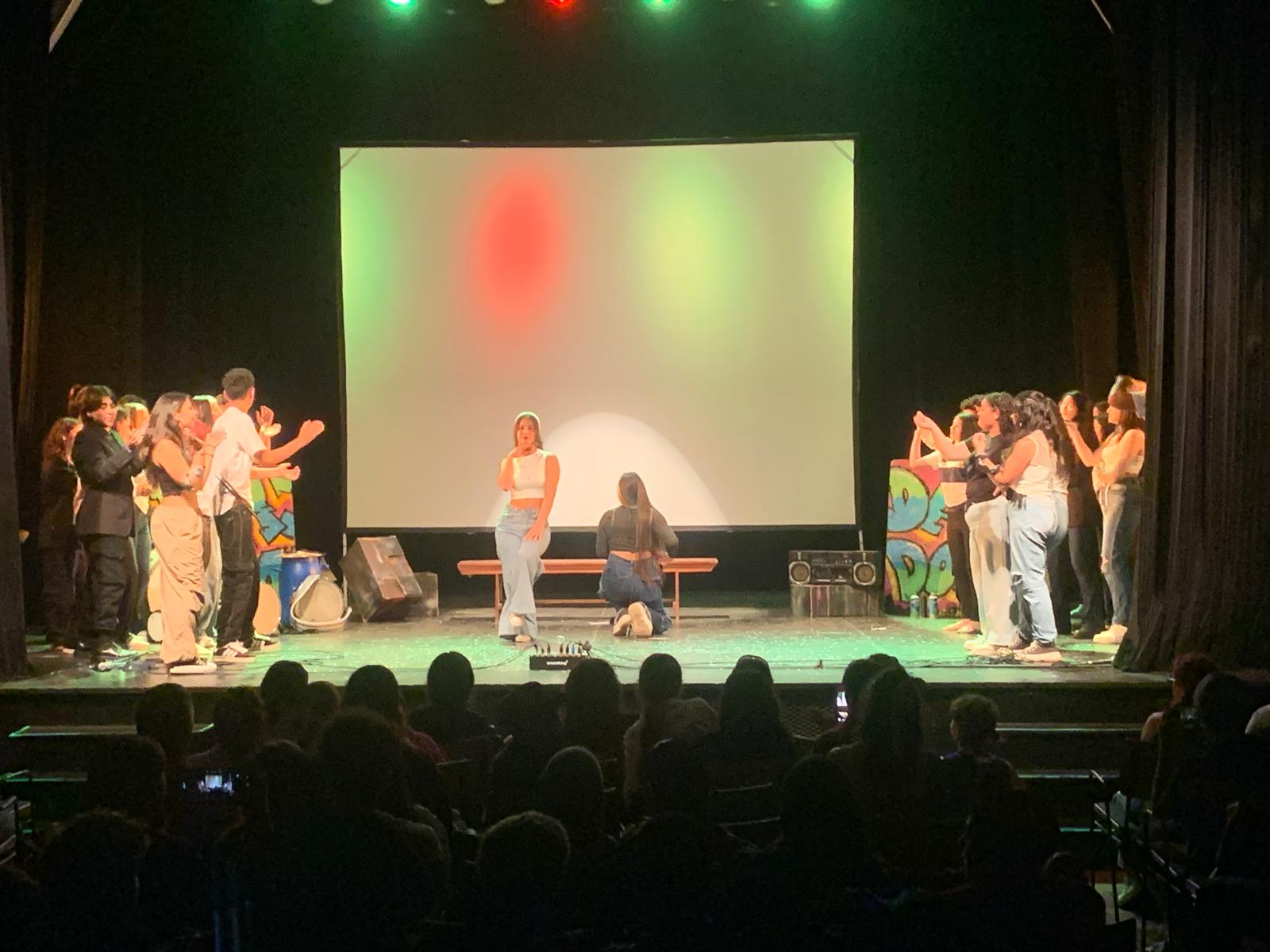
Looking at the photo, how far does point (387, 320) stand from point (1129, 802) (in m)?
7.02

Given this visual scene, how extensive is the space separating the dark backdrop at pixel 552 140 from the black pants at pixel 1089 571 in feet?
4.42

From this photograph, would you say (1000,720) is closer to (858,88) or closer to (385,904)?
(385,904)

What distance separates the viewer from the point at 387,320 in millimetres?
9656

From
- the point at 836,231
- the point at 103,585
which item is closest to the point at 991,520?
the point at 836,231

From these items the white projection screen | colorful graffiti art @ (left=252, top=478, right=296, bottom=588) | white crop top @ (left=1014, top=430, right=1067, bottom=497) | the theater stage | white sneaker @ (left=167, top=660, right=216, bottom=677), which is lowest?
the theater stage

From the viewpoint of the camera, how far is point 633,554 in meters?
8.37

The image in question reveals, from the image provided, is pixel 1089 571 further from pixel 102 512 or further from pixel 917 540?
pixel 102 512

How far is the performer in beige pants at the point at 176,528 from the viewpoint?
22.1 ft

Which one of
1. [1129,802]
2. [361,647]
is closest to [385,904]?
[1129,802]

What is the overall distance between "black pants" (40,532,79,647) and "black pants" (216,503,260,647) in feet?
3.95

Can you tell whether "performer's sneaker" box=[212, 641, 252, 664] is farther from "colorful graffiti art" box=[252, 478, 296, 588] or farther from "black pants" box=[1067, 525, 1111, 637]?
"black pants" box=[1067, 525, 1111, 637]

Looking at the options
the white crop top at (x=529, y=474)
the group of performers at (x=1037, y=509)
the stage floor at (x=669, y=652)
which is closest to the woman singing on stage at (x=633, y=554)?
the stage floor at (x=669, y=652)

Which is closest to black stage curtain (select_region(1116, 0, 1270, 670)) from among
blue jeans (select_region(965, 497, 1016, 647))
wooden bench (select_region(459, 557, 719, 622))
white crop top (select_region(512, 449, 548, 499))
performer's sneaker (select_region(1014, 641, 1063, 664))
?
performer's sneaker (select_region(1014, 641, 1063, 664))

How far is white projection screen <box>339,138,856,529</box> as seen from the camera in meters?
9.57
